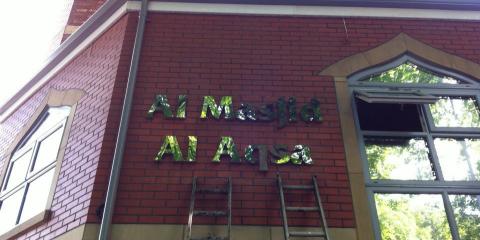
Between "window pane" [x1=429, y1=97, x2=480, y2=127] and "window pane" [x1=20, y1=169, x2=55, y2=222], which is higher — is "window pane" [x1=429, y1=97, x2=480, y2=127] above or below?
above

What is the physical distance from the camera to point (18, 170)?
6.33 meters

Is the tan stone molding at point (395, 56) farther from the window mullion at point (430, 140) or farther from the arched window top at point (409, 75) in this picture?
the window mullion at point (430, 140)

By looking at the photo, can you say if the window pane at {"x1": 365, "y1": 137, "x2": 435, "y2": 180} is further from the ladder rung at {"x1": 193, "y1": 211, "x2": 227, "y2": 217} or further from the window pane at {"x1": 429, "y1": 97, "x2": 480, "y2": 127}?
the ladder rung at {"x1": 193, "y1": 211, "x2": 227, "y2": 217}

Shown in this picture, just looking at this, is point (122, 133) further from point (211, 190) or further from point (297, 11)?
point (297, 11)

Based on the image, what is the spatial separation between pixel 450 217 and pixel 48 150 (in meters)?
4.85

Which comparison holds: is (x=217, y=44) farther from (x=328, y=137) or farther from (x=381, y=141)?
(x=381, y=141)

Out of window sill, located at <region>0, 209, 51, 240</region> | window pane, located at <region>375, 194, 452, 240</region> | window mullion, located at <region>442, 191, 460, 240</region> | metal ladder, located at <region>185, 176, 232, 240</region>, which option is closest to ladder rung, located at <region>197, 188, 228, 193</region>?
metal ladder, located at <region>185, 176, 232, 240</region>

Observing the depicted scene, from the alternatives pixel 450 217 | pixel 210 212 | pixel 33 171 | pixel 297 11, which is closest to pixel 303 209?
pixel 210 212

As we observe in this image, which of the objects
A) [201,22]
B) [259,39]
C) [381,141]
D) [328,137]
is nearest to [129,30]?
Answer: [201,22]

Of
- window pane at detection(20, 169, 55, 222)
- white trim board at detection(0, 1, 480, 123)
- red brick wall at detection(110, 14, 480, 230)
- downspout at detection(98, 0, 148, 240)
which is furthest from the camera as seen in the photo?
white trim board at detection(0, 1, 480, 123)

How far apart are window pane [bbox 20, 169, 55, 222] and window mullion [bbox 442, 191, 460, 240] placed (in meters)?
4.33

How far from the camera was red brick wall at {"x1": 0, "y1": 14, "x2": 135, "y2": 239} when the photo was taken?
15.0 feet

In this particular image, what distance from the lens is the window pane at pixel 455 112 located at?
5129 millimetres

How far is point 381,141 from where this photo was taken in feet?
16.3
